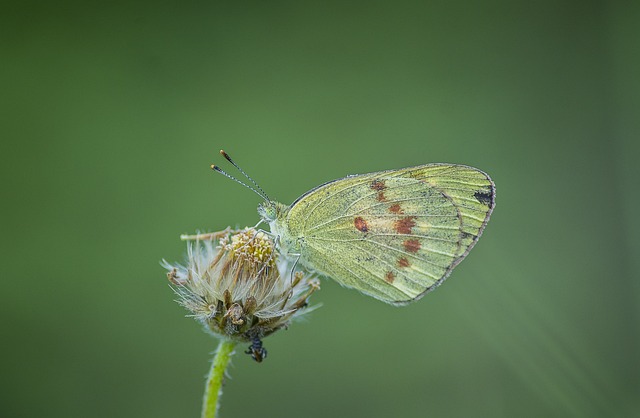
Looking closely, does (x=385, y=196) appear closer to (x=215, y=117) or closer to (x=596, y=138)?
(x=215, y=117)

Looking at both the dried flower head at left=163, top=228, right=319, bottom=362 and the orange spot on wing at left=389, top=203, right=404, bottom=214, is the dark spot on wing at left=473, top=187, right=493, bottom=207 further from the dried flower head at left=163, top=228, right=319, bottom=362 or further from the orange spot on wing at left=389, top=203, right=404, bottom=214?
the dried flower head at left=163, top=228, right=319, bottom=362

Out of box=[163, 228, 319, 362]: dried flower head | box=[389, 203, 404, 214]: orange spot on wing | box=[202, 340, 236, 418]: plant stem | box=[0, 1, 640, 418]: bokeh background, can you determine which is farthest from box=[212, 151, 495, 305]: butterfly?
box=[0, 1, 640, 418]: bokeh background

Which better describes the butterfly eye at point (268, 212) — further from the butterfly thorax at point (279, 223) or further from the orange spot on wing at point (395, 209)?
the orange spot on wing at point (395, 209)

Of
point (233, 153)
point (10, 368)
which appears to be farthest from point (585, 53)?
point (10, 368)

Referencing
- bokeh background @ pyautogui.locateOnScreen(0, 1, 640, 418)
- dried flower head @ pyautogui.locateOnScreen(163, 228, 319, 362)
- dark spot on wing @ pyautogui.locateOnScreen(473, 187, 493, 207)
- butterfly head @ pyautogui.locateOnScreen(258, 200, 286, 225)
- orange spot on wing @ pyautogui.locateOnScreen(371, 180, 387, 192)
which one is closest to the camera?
dried flower head @ pyautogui.locateOnScreen(163, 228, 319, 362)

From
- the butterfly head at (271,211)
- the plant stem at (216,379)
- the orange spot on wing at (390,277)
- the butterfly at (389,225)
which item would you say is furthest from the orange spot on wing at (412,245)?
the plant stem at (216,379)

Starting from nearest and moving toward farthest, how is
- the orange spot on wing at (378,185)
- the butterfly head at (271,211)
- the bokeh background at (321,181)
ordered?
the butterfly head at (271,211) → the orange spot on wing at (378,185) → the bokeh background at (321,181)
